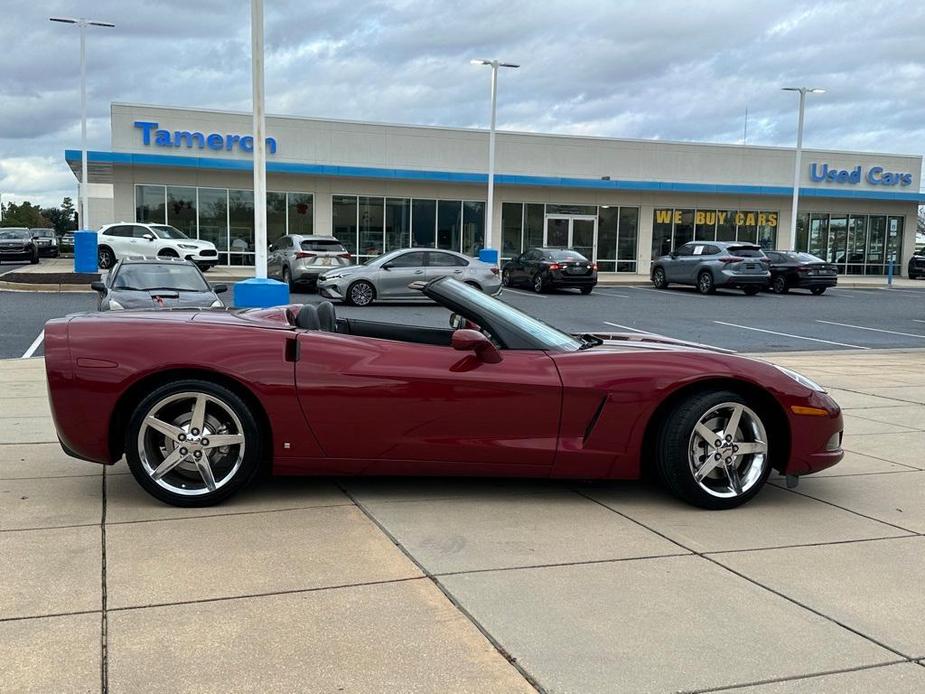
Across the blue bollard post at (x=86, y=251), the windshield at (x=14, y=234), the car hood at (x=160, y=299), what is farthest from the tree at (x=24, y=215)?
the car hood at (x=160, y=299)

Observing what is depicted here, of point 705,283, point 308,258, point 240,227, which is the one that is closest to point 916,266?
point 705,283

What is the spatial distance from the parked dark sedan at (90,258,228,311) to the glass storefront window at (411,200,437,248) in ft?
67.9

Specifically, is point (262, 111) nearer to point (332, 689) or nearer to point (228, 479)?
point (228, 479)

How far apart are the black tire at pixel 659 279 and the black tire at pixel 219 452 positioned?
26.2 m

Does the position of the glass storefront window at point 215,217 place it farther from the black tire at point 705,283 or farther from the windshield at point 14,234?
the black tire at point 705,283

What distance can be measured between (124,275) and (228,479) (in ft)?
34.1

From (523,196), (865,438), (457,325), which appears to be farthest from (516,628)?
(523,196)

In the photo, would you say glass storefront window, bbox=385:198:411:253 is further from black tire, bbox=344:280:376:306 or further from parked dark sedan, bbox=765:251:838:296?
black tire, bbox=344:280:376:306

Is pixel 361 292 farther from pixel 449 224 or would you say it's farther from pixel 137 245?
pixel 449 224

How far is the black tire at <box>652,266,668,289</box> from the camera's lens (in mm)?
29438

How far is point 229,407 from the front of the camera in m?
4.43

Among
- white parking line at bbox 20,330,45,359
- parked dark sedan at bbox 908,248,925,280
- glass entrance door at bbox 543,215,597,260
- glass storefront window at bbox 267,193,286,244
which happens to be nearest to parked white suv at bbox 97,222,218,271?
glass storefront window at bbox 267,193,286,244

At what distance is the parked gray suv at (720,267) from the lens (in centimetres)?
2656

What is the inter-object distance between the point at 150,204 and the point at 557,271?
52.4 feet
